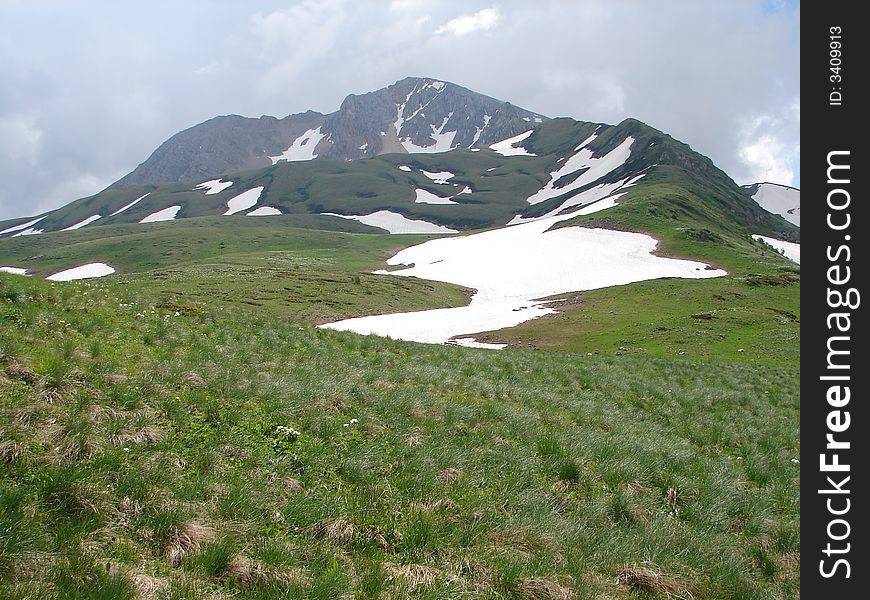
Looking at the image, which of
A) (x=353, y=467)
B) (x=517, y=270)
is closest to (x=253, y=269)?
(x=517, y=270)

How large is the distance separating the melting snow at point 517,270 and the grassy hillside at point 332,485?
31775 mm

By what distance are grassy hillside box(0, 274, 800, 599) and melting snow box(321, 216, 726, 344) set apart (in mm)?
31775

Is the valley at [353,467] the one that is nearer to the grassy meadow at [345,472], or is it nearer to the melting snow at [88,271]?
the grassy meadow at [345,472]

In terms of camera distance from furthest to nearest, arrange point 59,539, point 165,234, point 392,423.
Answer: point 165,234, point 392,423, point 59,539

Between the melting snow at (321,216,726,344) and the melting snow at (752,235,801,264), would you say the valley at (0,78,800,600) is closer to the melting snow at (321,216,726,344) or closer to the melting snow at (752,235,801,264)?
the melting snow at (321,216,726,344)

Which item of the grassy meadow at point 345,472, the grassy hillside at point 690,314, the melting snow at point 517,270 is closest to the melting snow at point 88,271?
the melting snow at point 517,270

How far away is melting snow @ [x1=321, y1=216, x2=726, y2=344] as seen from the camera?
53438 mm

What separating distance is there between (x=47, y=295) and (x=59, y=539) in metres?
12.6

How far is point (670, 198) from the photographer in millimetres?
143375

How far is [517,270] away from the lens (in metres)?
96.1

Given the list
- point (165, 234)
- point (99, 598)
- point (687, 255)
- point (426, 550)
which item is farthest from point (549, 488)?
point (165, 234)

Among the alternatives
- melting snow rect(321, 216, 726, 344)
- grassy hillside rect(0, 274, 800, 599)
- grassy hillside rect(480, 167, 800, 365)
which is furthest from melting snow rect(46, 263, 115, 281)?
grassy hillside rect(0, 274, 800, 599)
